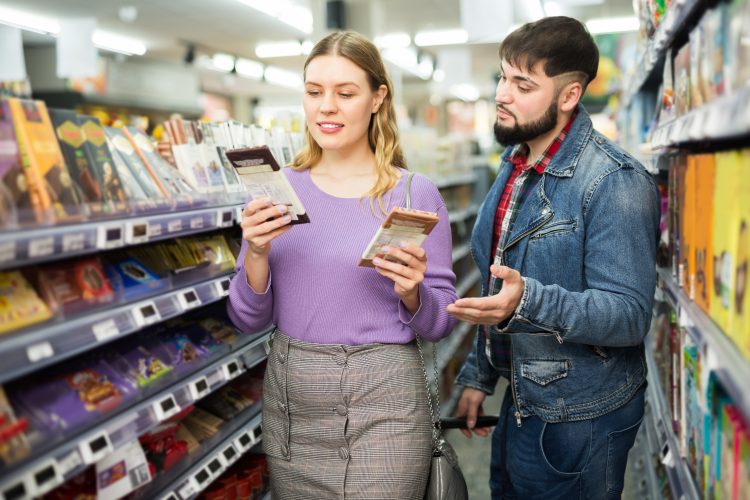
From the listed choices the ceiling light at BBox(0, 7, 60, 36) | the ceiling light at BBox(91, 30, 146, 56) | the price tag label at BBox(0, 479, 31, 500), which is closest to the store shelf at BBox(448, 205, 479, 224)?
the price tag label at BBox(0, 479, 31, 500)

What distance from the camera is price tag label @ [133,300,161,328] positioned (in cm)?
171

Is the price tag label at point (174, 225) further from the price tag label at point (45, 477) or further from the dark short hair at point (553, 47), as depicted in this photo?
the dark short hair at point (553, 47)

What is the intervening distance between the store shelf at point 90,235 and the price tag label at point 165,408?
0.42 meters

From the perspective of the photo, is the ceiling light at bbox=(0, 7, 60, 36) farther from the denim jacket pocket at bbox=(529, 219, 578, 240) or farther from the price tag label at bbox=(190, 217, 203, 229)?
the denim jacket pocket at bbox=(529, 219, 578, 240)

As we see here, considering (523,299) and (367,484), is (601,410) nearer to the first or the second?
(523,299)

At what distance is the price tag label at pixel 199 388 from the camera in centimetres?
194

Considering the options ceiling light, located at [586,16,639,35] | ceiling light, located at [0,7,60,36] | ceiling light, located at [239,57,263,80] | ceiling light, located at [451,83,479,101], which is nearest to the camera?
ceiling light, located at [0,7,60,36]

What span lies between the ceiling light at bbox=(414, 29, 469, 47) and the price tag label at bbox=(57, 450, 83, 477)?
1249 cm

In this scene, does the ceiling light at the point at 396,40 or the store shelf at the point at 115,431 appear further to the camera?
the ceiling light at the point at 396,40

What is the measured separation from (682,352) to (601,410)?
0.32m

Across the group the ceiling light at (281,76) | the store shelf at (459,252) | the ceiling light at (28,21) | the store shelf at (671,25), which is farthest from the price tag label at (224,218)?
the ceiling light at (281,76)

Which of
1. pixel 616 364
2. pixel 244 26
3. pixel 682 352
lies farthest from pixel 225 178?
pixel 244 26

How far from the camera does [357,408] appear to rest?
1804 millimetres

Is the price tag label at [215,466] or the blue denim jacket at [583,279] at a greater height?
the blue denim jacket at [583,279]
